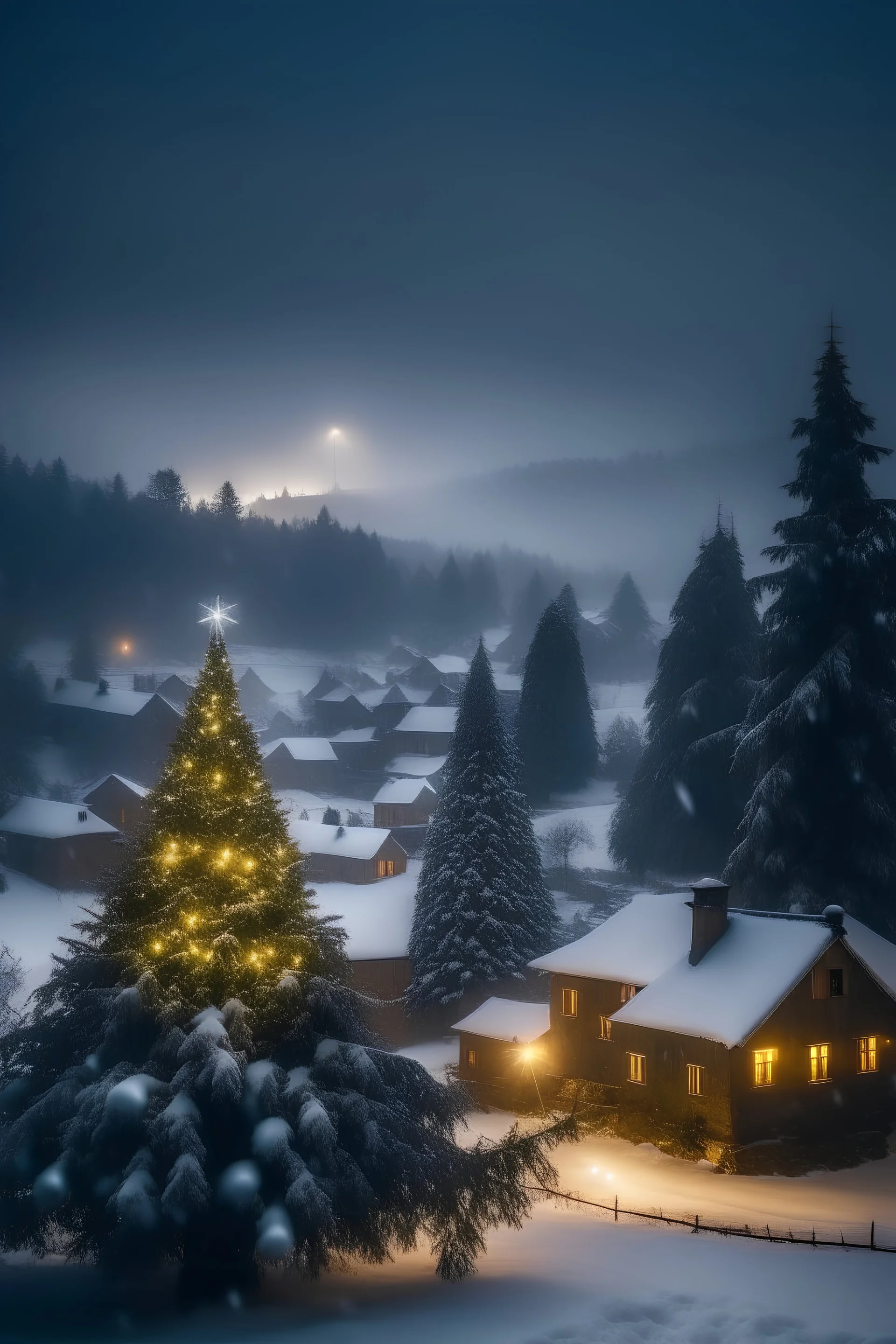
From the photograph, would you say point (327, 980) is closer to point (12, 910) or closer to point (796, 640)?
point (796, 640)

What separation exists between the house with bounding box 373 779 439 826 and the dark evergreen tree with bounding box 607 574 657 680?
5223 centimetres

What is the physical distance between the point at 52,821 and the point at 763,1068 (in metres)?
44.3

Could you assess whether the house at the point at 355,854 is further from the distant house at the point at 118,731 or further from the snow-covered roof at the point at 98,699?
the snow-covered roof at the point at 98,699

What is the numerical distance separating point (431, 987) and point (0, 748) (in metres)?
44.6

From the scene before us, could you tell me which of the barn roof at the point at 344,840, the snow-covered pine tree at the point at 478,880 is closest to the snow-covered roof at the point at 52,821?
the barn roof at the point at 344,840

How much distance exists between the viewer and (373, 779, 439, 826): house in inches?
2736

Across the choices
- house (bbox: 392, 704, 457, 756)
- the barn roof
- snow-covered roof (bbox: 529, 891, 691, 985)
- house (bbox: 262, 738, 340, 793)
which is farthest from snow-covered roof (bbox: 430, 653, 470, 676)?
snow-covered roof (bbox: 529, 891, 691, 985)

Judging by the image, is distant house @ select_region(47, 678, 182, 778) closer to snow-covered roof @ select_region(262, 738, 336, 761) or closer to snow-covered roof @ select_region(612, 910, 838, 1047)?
snow-covered roof @ select_region(262, 738, 336, 761)

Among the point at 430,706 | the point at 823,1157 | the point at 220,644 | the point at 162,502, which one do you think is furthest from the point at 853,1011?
the point at 162,502

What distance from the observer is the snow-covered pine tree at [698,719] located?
3997 centimetres

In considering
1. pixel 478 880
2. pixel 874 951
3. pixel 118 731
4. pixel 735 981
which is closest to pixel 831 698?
pixel 874 951

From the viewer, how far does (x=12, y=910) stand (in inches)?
1991

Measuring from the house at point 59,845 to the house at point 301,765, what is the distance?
25261 mm

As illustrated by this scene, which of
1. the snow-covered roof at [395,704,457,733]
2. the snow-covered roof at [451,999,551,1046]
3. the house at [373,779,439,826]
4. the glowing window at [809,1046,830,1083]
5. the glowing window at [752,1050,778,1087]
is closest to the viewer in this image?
the glowing window at [752,1050,778,1087]
